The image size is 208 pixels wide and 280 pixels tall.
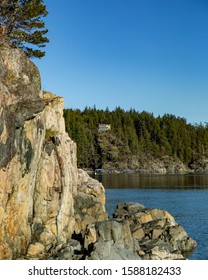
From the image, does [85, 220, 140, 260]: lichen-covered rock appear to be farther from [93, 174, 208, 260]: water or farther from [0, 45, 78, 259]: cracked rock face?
[93, 174, 208, 260]: water

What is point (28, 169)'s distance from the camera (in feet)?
112

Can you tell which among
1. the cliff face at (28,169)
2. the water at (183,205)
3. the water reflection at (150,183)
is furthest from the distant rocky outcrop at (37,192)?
the water reflection at (150,183)

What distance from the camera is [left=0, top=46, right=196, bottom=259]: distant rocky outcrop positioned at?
31484mm

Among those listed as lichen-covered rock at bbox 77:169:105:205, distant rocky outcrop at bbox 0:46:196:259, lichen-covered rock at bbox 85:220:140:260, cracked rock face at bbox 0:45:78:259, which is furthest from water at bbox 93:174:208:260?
cracked rock face at bbox 0:45:78:259

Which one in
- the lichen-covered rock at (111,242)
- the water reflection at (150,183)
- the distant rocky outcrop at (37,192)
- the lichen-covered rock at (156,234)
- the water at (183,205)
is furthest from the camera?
the water reflection at (150,183)

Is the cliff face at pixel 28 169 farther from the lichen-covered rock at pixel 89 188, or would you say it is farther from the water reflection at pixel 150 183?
the water reflection at pixel 150 183

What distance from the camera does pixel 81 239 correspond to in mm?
37750

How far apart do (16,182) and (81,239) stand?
28.8 ft

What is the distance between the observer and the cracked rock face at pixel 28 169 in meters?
31.2

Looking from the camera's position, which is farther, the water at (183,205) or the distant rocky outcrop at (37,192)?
the water at (183,205)

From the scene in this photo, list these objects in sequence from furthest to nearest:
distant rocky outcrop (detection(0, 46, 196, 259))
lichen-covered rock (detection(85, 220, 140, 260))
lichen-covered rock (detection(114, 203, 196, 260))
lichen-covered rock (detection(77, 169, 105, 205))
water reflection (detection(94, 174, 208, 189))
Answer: water reflection (detection(94, 174, 208, 189))
lichen-covered rock (detection(77, 169, 105, 205))
lichen-covered rock (detection(114, 203, 196, 260))
lichen-covered rock (detection(85, 220, 140, 260))
distant rocky outcrop (detection(0, 46, 196, 259))
